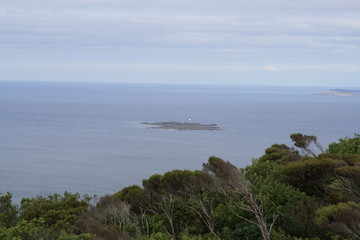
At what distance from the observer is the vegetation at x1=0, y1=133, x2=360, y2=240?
22.7 metres

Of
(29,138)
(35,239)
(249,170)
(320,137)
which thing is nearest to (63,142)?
(29,138)

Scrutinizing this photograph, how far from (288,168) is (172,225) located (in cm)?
640

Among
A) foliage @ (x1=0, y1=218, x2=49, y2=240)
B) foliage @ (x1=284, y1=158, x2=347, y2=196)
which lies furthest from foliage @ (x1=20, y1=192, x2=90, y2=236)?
foliage @ (x1=284, y1=158, x2=347, y2=196)

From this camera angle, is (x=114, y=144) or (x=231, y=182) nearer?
(x=231, y=182)

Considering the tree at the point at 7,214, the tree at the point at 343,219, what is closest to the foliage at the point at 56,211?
the tree at the point at 7,214

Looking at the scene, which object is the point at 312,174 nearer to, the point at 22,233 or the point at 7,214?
the point at 22,233

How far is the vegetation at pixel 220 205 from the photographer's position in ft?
74.5

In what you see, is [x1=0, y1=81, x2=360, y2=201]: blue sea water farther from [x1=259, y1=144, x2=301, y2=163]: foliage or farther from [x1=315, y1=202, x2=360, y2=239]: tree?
[x1=315, y1=202, x2=360, y2=239]: tree

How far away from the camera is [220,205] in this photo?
25125 millimetres

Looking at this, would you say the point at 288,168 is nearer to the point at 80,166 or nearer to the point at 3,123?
the point at 80,166

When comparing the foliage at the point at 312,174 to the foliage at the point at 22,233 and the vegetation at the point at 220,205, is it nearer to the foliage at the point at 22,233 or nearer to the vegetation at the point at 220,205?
the vegetation at the point at 220,205

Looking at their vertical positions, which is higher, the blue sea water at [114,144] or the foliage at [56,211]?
the foliage at [56,211]

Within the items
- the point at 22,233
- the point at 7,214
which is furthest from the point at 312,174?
the point at 7,214

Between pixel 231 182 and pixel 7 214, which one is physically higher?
pixel 231 182
